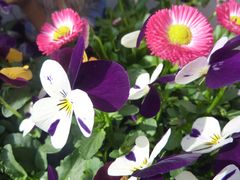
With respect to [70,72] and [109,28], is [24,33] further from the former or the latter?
[70,72]

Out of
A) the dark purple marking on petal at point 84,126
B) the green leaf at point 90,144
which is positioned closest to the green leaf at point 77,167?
the green leaf at point 90,144

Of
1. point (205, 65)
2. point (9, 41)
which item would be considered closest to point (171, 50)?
point (205, 65)

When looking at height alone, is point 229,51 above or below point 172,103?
above

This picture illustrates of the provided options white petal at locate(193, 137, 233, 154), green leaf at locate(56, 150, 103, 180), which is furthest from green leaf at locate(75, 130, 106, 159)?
white petal at locate(193, 137, 233, 154)

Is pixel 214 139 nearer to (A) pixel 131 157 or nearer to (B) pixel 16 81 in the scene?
(A) pixel 131 157

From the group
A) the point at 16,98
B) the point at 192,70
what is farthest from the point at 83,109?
the point at 16,98
